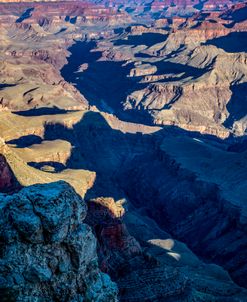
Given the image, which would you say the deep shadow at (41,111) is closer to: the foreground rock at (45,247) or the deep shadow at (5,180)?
the deep shadow at (5,180)

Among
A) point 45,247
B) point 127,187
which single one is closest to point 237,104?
point 127,187

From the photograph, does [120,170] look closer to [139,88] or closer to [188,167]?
[188,167]

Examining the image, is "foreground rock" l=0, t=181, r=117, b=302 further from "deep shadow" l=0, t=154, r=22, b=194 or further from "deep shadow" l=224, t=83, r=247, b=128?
"deep shadow" l=224, t=83, r=247, b=128

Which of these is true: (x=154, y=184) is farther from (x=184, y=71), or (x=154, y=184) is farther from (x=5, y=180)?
(x=184, y=71)

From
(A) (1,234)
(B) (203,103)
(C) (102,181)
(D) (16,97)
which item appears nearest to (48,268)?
(A) (1,234)

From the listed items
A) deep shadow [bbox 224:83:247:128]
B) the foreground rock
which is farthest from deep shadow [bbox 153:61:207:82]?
the foreground rock

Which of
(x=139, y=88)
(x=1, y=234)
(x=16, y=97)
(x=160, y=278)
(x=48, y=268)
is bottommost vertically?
(x=139, y=88)
